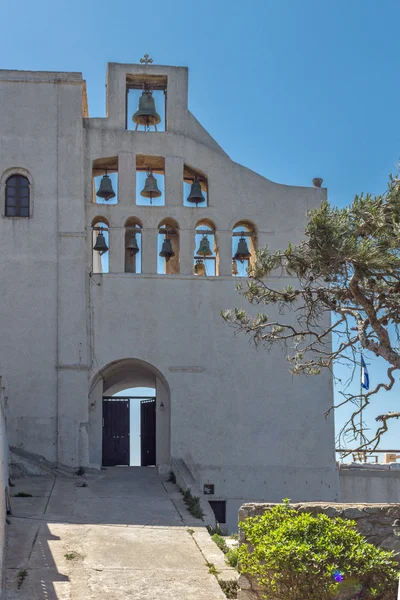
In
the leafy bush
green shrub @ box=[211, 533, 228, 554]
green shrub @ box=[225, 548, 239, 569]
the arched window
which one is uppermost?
the arched window

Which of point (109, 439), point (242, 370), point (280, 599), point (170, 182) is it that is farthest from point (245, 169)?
point (280, 599)

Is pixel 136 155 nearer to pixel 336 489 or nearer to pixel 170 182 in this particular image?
pixel 170 182

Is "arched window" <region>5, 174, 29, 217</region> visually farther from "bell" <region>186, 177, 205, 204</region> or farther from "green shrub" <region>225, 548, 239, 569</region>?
"green shrub" <region>225, 548, 239, 569</region>

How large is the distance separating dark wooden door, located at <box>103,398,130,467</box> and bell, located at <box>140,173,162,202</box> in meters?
5.34

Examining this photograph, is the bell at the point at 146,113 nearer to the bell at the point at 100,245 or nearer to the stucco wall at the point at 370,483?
the bell at the point at 100,245

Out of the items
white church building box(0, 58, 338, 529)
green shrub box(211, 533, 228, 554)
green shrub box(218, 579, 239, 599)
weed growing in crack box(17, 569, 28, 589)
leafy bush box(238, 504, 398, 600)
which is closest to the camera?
leafy bush box(238, 504, 398, 600)

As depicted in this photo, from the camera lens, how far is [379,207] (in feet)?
38.0

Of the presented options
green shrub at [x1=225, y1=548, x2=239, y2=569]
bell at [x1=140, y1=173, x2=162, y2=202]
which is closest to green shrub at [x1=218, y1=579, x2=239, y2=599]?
green shrub at [x1=225, y1=548, x2=239, y2=569]

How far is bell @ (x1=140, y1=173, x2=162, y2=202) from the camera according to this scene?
22.1 metres

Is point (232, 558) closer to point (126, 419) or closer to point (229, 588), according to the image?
point (229, 588)

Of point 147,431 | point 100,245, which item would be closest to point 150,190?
point 100,245

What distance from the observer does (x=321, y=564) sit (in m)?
9.19

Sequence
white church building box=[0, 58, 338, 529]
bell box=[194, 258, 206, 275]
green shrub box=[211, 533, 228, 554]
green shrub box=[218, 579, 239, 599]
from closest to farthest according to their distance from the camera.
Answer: green shrub box=[218, 579, 239, 599]
green shrub box=[211, 533, 228, 554]
white church building box=[0, 58, 338, 529]
bell box=[194, 258, 206, 275]

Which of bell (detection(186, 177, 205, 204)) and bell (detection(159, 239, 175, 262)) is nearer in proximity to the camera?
bell (detection(159, 239, 175, 262))
